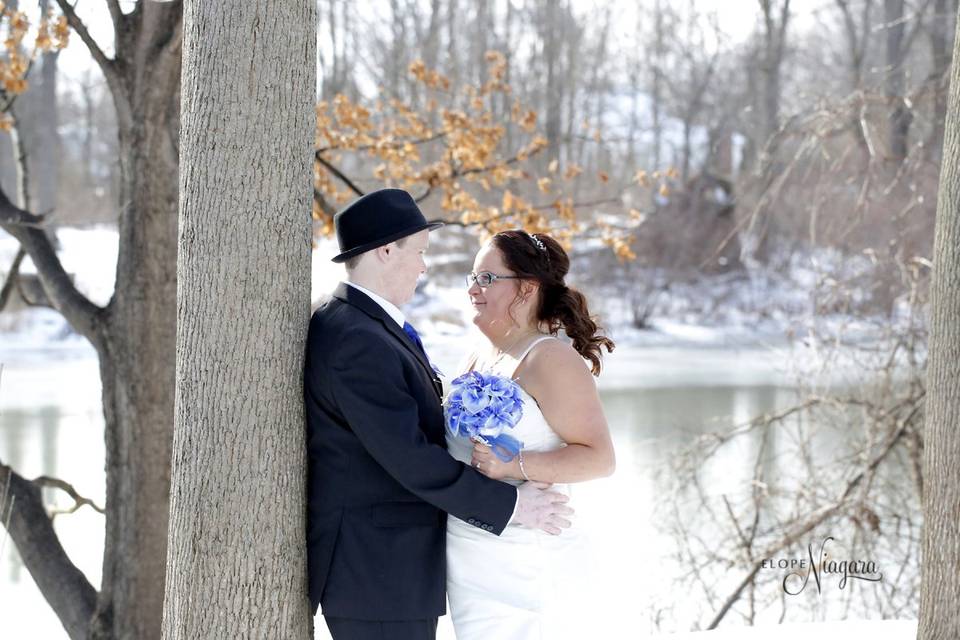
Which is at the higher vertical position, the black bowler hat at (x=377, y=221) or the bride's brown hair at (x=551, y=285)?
the black bowler hat at (x=377, y=221)

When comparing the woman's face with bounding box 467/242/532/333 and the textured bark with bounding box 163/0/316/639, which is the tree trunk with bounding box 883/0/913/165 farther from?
the textured bark with bounding box 163/0/316/639

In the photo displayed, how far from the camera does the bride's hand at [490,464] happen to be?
3168 mm

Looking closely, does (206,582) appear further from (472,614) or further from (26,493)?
(26,493)

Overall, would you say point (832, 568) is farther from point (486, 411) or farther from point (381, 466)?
point (381, 466)

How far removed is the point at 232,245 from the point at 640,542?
7.06 m

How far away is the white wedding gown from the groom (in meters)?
0.06

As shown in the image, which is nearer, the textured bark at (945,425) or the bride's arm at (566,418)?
the bride's arm at (566,418)

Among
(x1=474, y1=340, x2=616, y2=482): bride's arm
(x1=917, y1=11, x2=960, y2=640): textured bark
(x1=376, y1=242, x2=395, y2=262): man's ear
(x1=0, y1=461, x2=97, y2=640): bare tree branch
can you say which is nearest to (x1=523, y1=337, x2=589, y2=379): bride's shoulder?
(x1=474, y1=340, x2=616, y2=482): bride's arm

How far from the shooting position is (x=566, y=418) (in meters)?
3.34

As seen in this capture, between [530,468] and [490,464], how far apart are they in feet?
0.41

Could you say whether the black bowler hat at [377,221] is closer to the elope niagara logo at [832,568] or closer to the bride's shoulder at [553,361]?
the bride's shoulder at [553,361]

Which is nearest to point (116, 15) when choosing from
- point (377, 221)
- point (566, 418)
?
Answer: point (377, 221)

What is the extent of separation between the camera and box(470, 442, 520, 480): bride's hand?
125 inches

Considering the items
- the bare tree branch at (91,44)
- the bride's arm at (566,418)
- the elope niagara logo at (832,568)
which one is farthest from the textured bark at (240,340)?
the elope niagara logo at (832,568)
